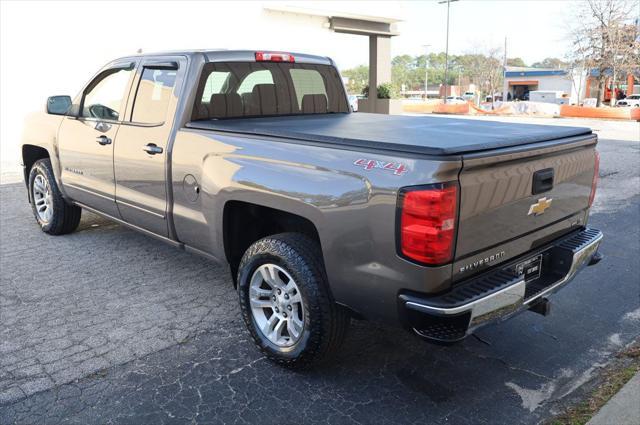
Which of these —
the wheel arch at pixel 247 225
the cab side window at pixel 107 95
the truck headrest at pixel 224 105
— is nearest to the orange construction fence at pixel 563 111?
the truck headrest at pixel 224 105

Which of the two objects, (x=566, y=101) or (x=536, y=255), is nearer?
(x=536, y=255)

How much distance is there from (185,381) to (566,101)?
6182 cm

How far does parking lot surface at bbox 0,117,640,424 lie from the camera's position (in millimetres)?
3023

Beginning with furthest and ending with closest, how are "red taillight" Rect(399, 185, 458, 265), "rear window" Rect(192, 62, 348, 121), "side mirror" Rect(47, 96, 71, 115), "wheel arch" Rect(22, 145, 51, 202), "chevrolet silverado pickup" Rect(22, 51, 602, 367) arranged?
"wheel arch" Rect(22, 145, 51, 202)
"side mirror" Rect(47, 96, 71, 115)
"rear window" Rect(192, 62, 348, 121)
"chevrolet silverado pickup" Rect(22, 51, 602, 367)
"red taillight" Rect(399, 185, 458, 265)

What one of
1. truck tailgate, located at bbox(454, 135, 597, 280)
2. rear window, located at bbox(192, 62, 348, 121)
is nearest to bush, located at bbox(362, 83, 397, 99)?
rear window, located at bbox(192, 62, 348, 121)

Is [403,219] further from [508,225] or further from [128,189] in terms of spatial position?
[128,189]

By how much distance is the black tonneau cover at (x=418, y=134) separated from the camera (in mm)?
2756

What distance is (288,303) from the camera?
3330 millimetres

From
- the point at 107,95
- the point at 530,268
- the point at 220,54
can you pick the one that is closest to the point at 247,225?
the point at 220,54

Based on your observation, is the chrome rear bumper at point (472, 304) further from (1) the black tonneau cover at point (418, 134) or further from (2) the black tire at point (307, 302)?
(1) the black tonneau cover at point (418, 134)

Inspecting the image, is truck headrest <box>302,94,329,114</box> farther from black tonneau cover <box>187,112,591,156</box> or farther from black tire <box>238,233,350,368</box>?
black tire <box>238,233,350,368</box>

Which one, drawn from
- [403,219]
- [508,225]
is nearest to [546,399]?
[508,225]

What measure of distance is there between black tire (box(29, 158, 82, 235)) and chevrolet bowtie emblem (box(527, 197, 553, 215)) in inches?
185

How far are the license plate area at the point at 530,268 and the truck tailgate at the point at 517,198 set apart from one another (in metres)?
0.07
